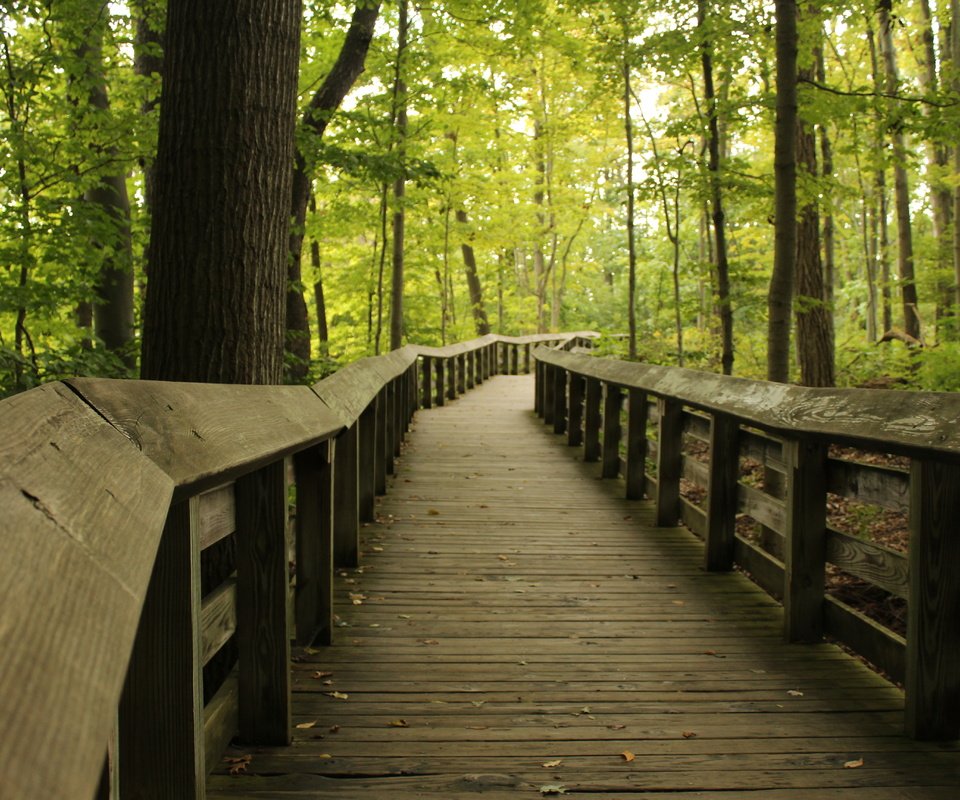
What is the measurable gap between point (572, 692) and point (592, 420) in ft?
19.8

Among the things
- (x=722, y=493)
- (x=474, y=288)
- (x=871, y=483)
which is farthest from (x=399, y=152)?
(x=474, y=288)

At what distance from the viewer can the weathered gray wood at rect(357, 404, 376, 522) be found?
6.02 metres

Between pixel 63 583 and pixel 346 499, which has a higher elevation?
pixel 63 583

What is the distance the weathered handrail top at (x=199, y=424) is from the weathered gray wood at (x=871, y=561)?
89.9 inches

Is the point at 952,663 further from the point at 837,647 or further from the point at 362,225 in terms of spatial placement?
Result: the point at 362,225

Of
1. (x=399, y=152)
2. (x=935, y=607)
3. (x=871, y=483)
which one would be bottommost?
(x=935, y=607)

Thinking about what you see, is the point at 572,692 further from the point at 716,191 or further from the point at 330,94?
the point at 330,94

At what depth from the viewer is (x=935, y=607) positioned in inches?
117

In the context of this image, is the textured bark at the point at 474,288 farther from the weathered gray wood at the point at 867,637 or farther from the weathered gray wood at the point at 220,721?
A: the weathered gray wood at the point at 220,721

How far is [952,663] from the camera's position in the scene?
2967 millimetres

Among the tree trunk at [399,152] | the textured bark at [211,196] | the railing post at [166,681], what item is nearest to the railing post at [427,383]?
the tree trunk at [399,152]

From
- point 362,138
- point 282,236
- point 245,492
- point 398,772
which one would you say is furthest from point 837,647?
point 362,138

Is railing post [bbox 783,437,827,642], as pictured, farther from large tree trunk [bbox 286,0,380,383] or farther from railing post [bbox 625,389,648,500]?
large tree trunk [bbox 286,0,380,383]

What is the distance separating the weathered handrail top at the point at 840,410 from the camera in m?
2.68
